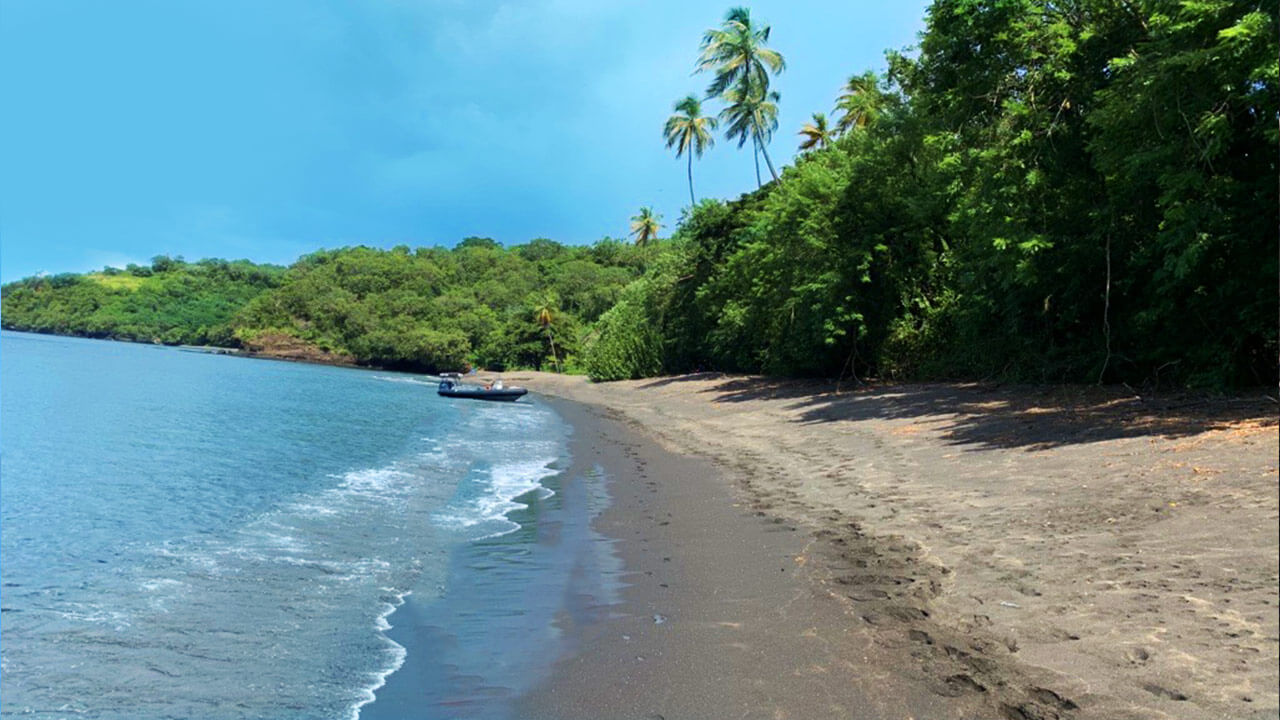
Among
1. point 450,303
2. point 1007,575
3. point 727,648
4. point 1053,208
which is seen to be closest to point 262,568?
point 727,648

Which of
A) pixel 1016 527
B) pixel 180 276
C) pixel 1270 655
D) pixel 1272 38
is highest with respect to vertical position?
pixel 180 276

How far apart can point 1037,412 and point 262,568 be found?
42.8 feet

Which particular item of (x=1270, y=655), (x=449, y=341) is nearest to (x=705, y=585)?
(x=1270, y=655)

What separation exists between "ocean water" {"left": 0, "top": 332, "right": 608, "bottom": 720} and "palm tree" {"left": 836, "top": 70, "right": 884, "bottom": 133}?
17.0 m

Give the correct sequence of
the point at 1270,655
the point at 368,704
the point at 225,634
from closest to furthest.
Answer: the point at 1270,655 → the point at 368,704 → the point at 225,634

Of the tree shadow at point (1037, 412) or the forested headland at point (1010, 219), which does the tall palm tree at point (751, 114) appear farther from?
the tree shadow at point (1037, 412)

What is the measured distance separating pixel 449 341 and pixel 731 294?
65.1 meters

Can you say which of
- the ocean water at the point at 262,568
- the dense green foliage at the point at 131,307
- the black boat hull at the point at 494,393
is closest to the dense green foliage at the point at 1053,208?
the ocean water at the point at 262,568

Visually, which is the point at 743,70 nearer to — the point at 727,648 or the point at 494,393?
the point at 494,393

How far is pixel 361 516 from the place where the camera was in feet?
42.4

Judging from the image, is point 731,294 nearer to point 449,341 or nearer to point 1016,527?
point 1016,527

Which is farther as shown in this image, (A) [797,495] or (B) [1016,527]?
(A) [797,495]

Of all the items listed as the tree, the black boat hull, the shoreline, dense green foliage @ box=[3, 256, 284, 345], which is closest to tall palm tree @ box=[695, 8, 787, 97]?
the tree

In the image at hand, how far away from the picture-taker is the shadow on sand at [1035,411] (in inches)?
409
